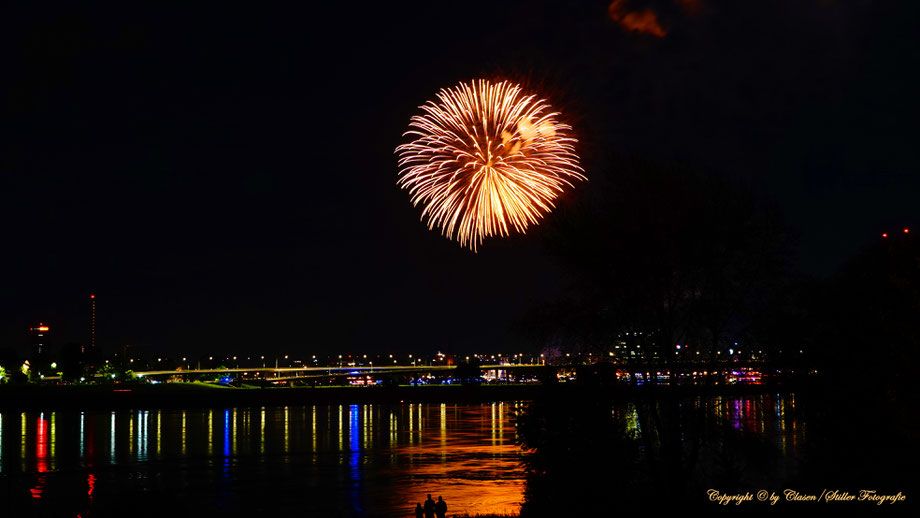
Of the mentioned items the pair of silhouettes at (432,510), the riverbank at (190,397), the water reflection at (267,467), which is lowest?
the riverbank at (190,397)

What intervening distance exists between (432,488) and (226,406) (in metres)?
123

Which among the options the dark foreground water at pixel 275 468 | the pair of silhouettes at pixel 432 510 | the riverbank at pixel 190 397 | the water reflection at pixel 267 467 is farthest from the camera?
the riverbank at pixel 190 397

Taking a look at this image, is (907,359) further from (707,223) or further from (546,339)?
(546,339)

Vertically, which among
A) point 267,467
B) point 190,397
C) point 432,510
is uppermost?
point 432,510

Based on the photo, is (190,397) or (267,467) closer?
(267,467)

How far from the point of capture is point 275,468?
4875cm

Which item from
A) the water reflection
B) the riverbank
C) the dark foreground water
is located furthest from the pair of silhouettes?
the riverbank

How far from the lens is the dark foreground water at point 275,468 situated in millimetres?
33062

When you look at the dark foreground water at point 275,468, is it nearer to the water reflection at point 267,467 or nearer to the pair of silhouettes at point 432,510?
the water reflection at point 267,467

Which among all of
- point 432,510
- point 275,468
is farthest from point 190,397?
point 432,510

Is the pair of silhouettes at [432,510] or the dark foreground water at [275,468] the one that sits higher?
the pair of silhouettes at [432,510]

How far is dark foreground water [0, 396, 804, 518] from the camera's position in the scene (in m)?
33.1

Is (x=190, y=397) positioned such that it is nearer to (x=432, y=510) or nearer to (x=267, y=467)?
(x=267, y=467)

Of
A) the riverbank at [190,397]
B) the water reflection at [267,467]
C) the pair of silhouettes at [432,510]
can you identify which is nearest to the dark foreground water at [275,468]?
the water reflection at [267,467]
